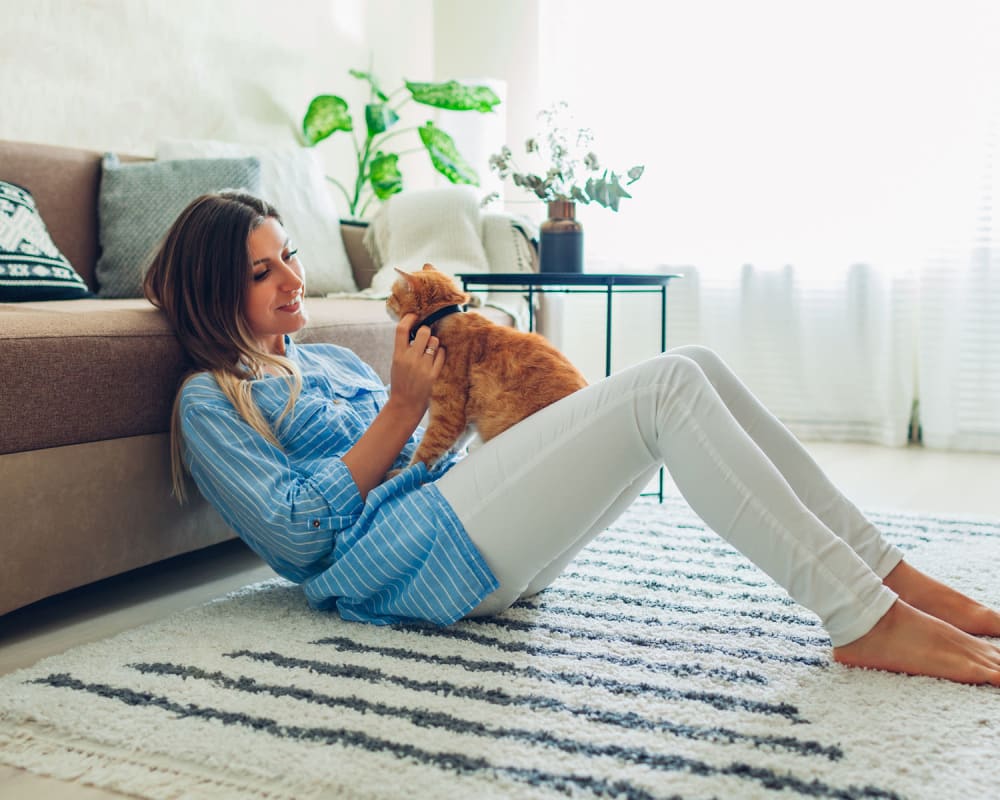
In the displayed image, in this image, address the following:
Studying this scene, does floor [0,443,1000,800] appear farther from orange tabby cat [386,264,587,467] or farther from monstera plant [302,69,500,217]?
monstera plant [302,69,500,217]

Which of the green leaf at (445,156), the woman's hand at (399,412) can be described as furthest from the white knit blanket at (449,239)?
the woman's hand at (399,412)

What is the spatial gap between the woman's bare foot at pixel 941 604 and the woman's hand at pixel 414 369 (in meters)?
0.75

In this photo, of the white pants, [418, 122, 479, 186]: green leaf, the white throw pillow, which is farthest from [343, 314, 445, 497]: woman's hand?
[418, 122, 479, 186]: green leaf

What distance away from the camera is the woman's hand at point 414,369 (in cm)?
145

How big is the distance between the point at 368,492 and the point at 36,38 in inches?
74.2

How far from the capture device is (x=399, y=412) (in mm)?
1442

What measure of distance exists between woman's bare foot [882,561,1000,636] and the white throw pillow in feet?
6.10

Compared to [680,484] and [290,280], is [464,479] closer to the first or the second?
[680,484]

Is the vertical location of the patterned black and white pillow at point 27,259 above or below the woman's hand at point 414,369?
above

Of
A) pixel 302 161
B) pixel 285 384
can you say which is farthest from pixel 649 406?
pixel 302 161

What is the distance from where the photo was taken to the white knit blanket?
2.87 meters

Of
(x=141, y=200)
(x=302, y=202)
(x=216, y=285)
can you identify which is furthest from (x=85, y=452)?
(x=302, y=202)

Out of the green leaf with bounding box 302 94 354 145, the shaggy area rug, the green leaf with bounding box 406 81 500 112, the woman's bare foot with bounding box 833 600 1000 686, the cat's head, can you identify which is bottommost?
the shaggy area rug

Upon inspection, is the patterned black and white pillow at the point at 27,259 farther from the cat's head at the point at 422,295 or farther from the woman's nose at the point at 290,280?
the cat's head at the point at 422,295
